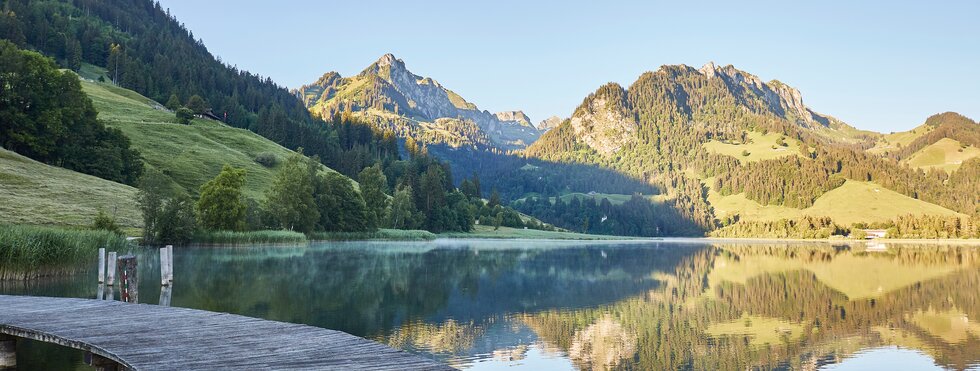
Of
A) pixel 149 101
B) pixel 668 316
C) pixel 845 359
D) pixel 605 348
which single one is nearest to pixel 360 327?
pixel 605 348

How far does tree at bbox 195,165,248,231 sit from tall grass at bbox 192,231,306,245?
1789 millimetres

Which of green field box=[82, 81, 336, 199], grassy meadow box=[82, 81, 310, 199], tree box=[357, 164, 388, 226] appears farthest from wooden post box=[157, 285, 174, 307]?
tree box=[357, 164, 388, 226]

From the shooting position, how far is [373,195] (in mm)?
142250

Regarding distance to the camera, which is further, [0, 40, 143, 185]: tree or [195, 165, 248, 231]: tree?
[0, 40, 143, 185]: tree

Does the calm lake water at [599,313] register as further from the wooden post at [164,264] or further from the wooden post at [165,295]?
the wooden post at [164,264]

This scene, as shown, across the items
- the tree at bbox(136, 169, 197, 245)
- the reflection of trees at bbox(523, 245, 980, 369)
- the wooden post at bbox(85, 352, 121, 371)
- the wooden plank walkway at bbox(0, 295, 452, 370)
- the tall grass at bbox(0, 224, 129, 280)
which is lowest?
the reflection of trees at bbox(523, 245, 980, 369)

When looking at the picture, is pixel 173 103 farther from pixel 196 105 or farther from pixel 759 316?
pixel 759 316

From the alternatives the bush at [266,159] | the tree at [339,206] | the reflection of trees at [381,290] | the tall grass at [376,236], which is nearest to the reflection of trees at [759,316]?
the reflection of trees at [381,290]

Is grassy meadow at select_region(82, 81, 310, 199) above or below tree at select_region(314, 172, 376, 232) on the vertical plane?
above

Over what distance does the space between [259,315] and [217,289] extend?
11.3m

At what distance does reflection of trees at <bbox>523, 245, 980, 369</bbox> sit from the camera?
24.0 m

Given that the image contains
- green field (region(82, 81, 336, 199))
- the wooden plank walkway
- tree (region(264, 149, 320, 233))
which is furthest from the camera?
green field (region(82, 81, 336, 199))

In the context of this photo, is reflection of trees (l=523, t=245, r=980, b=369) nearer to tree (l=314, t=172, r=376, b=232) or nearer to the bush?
tree (l=314, t=172, r=376, b=232)

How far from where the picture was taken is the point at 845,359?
24156 mm
